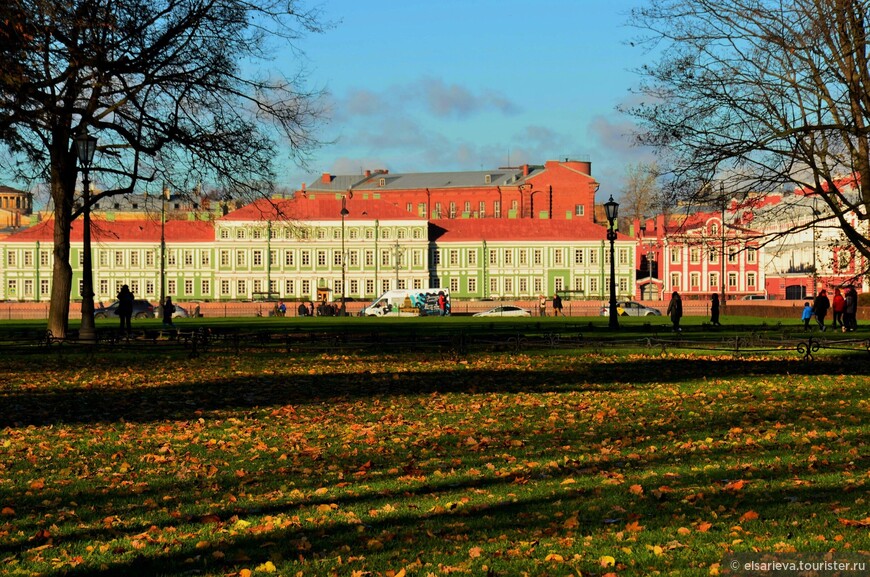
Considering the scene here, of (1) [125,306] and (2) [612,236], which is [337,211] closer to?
(1) [125,306]

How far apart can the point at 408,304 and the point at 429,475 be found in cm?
7095

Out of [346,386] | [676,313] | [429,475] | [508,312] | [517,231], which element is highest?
[517,231]

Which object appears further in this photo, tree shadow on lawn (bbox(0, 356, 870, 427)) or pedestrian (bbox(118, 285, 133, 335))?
pedestrian (bbox(118, 285, 133, 335))

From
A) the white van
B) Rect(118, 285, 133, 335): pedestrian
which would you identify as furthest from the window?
Rect(118, 285, 133, 335): pedestrian

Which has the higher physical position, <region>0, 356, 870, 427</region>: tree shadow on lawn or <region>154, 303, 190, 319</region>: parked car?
<region>154, 303, 190, 319</region>: parked car

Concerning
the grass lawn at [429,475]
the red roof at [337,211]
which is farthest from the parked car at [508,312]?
the grass lawn at [429,475]

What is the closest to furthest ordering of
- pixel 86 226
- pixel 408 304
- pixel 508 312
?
1. pixel 86 226
2. pixel 508 312
3. pixel 408 304

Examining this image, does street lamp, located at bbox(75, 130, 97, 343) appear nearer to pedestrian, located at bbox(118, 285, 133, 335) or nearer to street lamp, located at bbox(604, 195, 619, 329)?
pedestrian, located at bbox(118, 285, 133, 335)

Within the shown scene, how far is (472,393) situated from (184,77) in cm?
1342

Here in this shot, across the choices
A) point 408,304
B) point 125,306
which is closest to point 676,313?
point 125,306

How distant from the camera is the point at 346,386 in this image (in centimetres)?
1983

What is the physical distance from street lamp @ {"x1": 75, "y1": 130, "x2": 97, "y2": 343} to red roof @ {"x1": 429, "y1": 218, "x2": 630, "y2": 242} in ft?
253

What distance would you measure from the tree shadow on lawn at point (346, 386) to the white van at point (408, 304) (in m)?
54.9

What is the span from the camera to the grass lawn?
Answer: 714 cm
